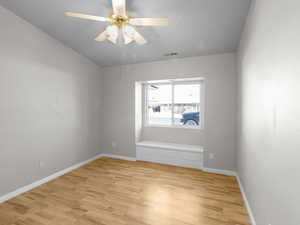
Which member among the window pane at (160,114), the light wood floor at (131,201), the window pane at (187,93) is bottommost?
the light wood floor at (131,201)

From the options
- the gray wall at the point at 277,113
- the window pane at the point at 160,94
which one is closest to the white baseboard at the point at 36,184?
→ the window pane at the point at 160,94

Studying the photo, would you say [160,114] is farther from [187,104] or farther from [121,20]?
[121,20]

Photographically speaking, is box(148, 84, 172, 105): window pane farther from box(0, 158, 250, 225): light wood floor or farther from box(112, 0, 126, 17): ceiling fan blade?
box(112, 0, 126, 17): ceiling fan blade

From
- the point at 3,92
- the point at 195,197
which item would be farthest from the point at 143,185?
the point at 3,92

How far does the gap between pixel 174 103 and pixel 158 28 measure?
6.67 ft

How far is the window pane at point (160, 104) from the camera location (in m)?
4.01

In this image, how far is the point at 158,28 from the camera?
7.71ft

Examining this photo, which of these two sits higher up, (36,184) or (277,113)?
(277,113)

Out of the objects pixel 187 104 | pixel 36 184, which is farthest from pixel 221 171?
pixel 36 184

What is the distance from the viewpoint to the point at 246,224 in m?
1.67

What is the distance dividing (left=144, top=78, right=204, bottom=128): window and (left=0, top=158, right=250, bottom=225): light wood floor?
137 centimetres

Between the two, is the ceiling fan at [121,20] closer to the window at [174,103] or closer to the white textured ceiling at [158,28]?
the white textured ceiling at [158,28]

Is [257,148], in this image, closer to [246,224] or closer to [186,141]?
[246,224]

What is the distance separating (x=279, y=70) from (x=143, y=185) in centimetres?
247
